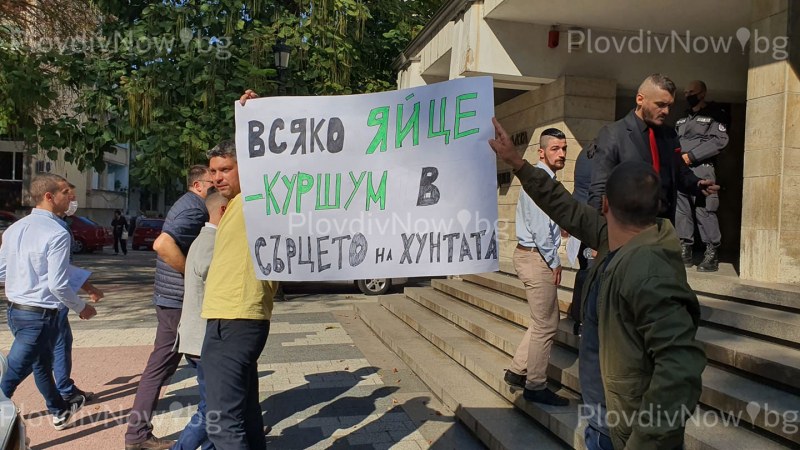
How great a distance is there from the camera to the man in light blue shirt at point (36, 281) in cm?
417

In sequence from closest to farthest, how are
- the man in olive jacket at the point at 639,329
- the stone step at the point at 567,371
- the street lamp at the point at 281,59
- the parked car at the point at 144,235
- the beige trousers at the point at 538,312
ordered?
the man in olive jacket at the point at 639,329 → the stone step at the point at 567,371 → the beige trousers at the point at 538,312 → the street lamp at the point at 281,59 → the parked car at the point at 144,235

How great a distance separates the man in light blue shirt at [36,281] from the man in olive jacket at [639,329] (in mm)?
3764

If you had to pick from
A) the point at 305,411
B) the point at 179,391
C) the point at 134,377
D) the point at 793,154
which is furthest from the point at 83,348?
the point at 793,154

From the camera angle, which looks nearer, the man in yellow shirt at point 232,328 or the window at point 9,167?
the man in yellow shirt at point 232,328

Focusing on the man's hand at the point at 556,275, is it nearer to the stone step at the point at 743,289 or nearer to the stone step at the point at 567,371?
the stone step at the point at 567,371

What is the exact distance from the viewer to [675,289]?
5.97ft

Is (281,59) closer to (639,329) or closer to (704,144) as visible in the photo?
(704,144)

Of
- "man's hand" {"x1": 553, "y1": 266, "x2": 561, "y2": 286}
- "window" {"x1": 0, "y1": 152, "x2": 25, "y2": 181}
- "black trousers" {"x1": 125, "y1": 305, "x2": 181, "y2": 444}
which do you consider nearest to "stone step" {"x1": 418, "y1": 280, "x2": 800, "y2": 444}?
"man's hand" {"x1": 553, "y1": 266, "x2": 561, "y2": 286}

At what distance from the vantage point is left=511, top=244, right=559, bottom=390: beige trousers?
13.4 ft

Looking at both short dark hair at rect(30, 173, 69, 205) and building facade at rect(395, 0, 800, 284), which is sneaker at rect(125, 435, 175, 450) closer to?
short dark hair at rect(30, 173, 69, 205)

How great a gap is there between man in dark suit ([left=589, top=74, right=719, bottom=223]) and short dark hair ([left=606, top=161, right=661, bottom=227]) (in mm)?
1473

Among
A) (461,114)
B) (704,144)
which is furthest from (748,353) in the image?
(704,144)

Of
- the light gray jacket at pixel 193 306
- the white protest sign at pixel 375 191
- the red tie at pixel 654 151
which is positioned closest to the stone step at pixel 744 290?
the red tie at pixel 654 151

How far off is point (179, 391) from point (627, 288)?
4.67 metres
